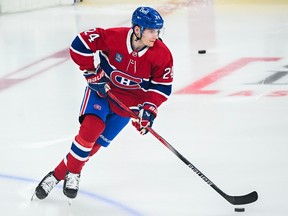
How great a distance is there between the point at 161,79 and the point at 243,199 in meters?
0.69

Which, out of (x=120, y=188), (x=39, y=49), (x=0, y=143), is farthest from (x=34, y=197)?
(x=39, y=49)

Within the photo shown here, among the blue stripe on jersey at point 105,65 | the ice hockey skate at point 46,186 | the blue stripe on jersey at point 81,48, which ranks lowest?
the ice hockey skate at point 46,186

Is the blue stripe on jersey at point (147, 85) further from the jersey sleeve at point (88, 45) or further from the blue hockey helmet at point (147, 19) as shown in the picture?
Answer: the blue hockey helmet at point (147, 19)

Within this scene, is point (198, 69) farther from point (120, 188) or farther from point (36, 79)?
point (120, 188)

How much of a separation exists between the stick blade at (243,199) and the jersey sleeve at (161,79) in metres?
0.57

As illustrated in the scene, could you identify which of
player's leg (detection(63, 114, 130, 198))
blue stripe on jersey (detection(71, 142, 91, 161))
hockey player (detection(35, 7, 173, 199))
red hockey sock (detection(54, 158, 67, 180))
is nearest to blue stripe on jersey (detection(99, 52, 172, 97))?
hockey player (detection(35, 7, 173, 199))

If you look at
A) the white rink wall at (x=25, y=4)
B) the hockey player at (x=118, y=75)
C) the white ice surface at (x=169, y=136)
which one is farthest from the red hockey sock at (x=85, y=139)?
the white rink wall at (x=25, y=4)

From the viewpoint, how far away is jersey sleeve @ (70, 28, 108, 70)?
4098 mm

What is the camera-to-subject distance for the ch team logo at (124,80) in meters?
4.15

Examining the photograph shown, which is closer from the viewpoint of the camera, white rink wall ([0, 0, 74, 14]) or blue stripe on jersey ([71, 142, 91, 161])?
blue stripe on jersey ([71, 142, 91, 161])

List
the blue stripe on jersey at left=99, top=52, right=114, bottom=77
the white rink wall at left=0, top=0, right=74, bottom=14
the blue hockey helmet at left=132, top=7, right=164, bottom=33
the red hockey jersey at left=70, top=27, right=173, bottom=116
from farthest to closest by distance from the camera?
the white rink wall at left=0, top=0, right=74, bottom=14, the blue stripe on jersey at left=99, top=52, right=114, bottom=77, the red hockey jersey at left=70, top=27, right=173, bottom=116, the blue hockey helmet at left=132, top=7, right=164, bottom=33

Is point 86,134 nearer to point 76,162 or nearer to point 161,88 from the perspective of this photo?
point 76,162

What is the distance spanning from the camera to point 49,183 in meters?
4.27

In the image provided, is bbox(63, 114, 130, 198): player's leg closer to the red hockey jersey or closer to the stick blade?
the red hockey jersey
